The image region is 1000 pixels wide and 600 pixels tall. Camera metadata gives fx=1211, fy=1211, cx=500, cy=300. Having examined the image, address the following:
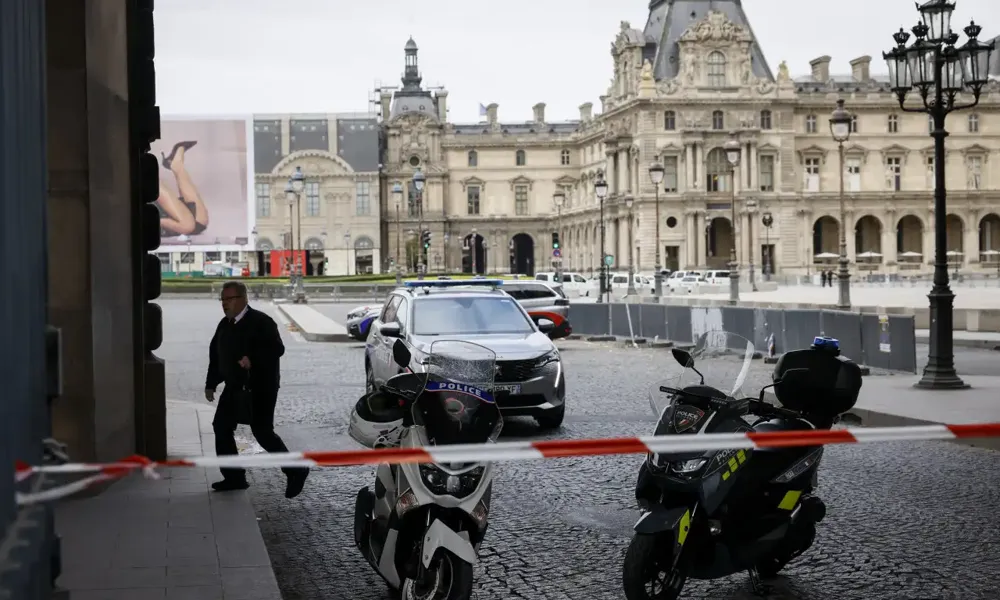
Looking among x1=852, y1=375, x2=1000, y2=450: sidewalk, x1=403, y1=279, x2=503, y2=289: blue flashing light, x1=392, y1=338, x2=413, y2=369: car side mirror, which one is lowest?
x1=852, y1=375, x2=1000, y2=450: sidewalk

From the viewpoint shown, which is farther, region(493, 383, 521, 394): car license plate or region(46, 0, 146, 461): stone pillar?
region(493, 383, 521, 394): car license plate

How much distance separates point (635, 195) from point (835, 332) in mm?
62554

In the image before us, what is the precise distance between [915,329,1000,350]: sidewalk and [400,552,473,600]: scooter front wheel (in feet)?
63.7

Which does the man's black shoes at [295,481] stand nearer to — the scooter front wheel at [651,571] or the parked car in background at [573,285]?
the scooter front wheel at [651,571]

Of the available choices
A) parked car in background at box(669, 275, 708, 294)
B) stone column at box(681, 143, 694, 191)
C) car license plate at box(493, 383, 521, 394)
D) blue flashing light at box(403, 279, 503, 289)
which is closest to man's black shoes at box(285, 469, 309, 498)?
car license plate at box(493, 383, 521, 394)

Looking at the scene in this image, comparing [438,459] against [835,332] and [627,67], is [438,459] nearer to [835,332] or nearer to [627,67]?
[835,332]

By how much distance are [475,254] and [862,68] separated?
35.8 meters

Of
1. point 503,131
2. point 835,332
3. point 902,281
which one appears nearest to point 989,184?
point 902,281

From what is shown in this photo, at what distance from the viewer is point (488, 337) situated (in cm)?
1277

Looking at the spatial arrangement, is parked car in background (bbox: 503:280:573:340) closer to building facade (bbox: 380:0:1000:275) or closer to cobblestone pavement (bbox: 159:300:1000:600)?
cobblestone pavement (bbox: 159:300:1000:600)

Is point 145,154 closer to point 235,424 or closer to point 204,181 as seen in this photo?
point 235,424

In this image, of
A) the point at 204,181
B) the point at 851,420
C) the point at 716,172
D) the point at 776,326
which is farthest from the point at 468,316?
the point at 204,181

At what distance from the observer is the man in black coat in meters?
8.22

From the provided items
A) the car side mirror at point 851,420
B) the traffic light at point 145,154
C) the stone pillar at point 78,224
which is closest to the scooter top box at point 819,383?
the stone pillar at point 78,224
